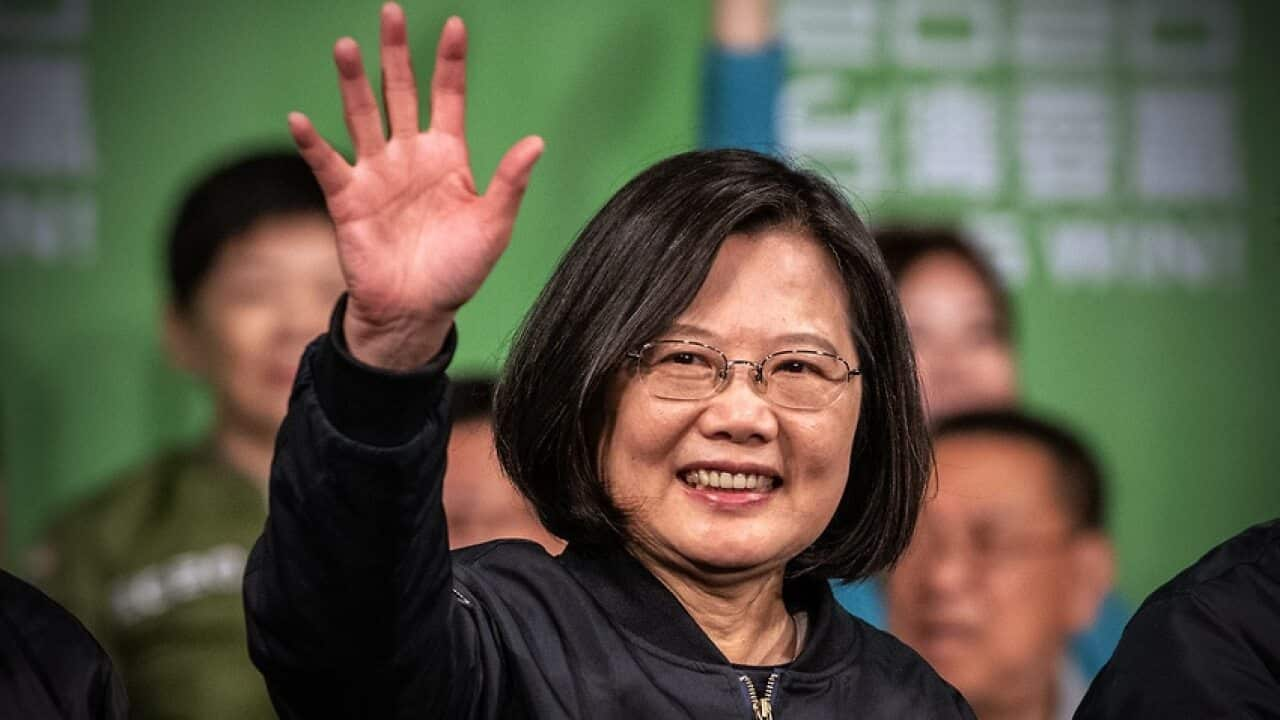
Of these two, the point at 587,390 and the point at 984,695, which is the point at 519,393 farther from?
the point at 984,695

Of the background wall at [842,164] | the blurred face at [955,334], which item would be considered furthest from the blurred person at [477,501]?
the blurred face at [955,334]

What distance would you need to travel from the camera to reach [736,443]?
1.78 metres

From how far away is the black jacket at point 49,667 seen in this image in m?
1.65

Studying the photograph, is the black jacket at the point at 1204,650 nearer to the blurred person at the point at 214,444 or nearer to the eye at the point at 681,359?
the eye at the point at 681,359

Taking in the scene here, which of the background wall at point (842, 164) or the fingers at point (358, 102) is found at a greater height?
the fingers at point (358, 102)

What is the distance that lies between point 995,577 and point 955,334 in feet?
1.66

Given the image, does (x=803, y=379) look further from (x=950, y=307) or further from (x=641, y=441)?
(x=950, y=307)

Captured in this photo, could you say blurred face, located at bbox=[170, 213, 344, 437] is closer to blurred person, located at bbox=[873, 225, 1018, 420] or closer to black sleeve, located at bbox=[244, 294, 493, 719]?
blurred person, located at bbox=[873, 225, 1018, 420]

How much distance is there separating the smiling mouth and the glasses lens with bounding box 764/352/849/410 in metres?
0.08

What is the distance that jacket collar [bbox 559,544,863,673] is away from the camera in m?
1.78

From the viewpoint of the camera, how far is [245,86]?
→ 3.53m

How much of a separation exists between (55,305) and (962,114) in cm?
187

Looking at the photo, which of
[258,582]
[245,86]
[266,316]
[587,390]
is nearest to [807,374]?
[587,390]

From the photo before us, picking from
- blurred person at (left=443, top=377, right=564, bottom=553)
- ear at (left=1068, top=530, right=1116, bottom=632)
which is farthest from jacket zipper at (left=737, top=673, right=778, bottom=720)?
ear at (left=1068, top=530, right=1116, bottom=632)
